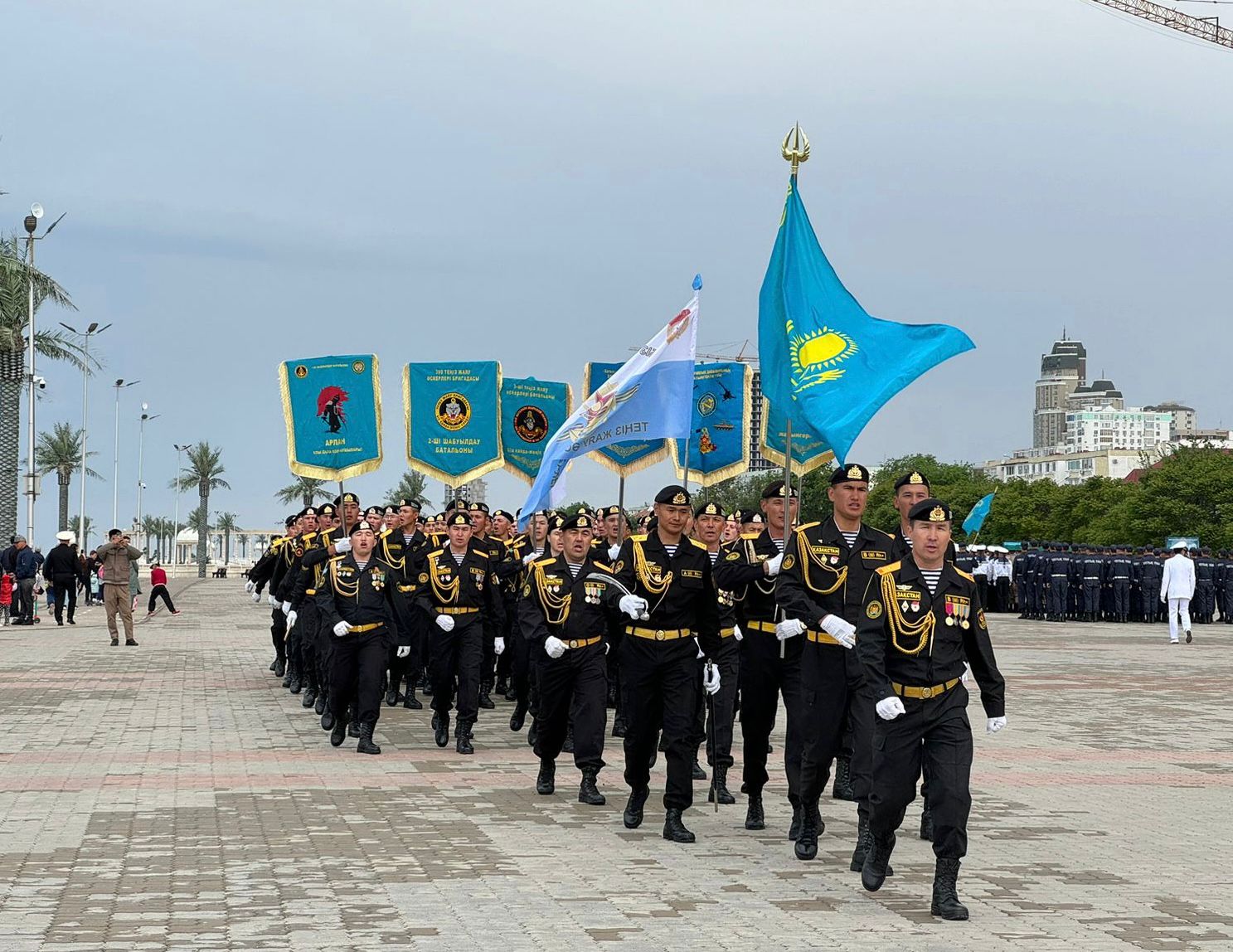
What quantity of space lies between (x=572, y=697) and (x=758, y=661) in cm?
192

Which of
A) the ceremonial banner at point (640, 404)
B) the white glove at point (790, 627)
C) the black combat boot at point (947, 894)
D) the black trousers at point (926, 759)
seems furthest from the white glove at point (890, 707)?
the ceremonial banner at point (640, 404)

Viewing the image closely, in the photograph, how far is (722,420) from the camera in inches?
755

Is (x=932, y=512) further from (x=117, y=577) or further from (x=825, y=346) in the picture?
(x=117, y=577)

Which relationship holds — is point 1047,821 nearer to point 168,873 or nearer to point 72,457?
point 168,873

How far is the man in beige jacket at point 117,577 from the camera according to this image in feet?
87.4

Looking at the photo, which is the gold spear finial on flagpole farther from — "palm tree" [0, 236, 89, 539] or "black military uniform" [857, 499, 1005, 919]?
"palm tree" [0, 236, 89, 539]

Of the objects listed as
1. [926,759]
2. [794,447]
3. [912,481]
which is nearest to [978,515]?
[794,447]

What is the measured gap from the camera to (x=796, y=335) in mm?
11953

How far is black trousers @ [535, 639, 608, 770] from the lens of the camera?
36.9 feet

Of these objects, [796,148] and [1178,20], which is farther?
[1178,20]

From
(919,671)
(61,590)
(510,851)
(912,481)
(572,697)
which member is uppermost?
(912,481)

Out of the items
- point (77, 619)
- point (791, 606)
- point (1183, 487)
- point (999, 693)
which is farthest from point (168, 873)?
point (1183, 487)

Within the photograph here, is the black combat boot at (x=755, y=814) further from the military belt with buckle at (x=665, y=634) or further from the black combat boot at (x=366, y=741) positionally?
the black combat boot at (x=366, y=741)

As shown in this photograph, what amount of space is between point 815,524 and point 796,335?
Answer: 9.93ft
